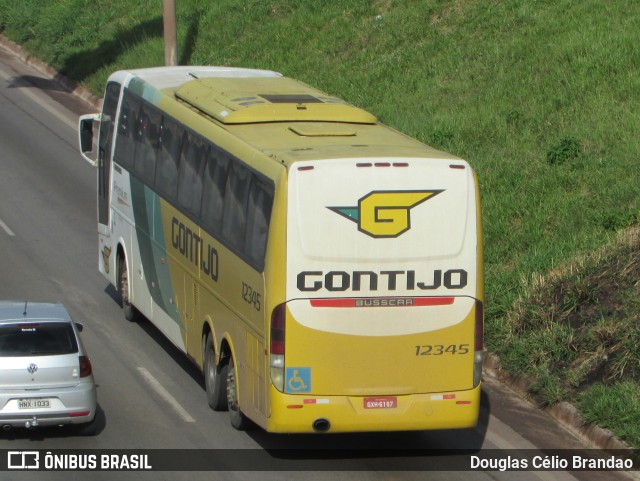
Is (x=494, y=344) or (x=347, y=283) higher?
(x=347, y=283)

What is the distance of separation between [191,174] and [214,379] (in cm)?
269

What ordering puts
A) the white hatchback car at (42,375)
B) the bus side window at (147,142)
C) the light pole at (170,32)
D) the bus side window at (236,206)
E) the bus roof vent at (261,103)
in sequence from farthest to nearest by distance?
the light pole at (170,32), the bus side window at (147,142), the bus roof vent at (261,103), the bus side window at (236,206), the white hatchback car at (42,375)

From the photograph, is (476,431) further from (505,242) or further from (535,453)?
(505,242)

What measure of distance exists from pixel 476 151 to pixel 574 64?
3.42 m

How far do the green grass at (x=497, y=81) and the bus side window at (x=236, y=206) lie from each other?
4614 mm

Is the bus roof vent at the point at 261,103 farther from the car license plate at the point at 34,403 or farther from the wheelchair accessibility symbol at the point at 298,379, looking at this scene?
the car license plate at the point at 34,403

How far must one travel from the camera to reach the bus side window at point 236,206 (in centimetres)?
1436

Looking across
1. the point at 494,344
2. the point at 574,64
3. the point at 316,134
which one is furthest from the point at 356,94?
the point at 316,134

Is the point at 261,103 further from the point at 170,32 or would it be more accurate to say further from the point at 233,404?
the point at 170,32

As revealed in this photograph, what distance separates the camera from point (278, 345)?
13.3m

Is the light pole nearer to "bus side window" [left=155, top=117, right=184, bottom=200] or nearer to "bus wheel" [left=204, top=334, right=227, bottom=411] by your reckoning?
"bus side window" [left=155, top=117, right=184, bottom=200]

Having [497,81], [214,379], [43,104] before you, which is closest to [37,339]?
[214,379]

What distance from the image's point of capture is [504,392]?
16922mm

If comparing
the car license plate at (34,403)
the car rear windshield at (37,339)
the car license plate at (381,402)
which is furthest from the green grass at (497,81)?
the car license plate at (34,403)
